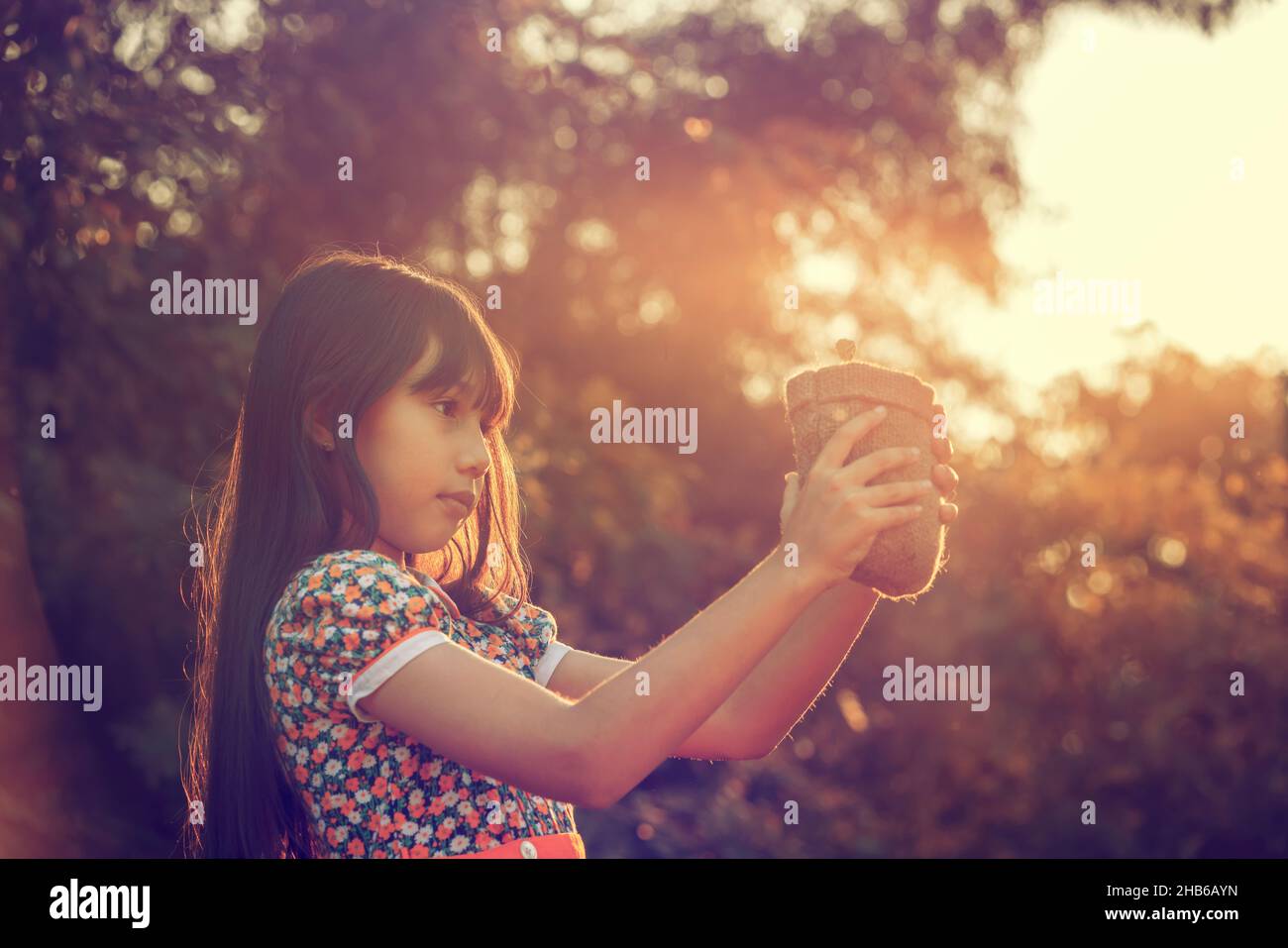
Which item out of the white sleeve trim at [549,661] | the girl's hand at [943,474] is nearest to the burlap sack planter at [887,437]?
the girl's hand at [943,474]

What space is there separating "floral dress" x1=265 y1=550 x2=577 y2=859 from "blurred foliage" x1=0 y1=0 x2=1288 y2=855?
2.92 m

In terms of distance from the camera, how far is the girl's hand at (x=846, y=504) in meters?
1.65

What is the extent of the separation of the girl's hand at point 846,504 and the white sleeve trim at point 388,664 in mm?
471

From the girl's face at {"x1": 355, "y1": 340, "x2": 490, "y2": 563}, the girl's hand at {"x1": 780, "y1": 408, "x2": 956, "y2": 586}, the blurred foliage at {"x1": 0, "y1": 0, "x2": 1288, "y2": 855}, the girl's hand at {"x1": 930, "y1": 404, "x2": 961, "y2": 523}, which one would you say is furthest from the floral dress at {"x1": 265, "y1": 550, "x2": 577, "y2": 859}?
the blurred foliage at {"x1": 0, "y1": 0, "x2": 1288, "y2": 855}

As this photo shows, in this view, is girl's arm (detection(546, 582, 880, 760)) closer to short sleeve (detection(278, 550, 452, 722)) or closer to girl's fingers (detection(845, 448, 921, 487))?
girl's fingers (detection(845, 448, 921, 487))

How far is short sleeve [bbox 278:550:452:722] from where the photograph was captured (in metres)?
1.64

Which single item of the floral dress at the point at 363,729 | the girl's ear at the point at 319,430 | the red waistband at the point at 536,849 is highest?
the girl's ear at the point at 319,430

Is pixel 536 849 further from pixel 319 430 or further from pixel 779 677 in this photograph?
pixel 319 430

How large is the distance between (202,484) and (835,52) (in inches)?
156

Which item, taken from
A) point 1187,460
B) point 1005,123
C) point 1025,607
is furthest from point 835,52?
point 1187,460

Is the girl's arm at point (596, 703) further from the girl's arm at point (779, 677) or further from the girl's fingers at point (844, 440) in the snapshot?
the girl's arm at point (779, 677)

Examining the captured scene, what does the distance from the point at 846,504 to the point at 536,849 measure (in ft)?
2.00

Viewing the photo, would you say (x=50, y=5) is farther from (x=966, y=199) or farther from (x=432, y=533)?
(x=966, y=199)

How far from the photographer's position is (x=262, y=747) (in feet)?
5.98
